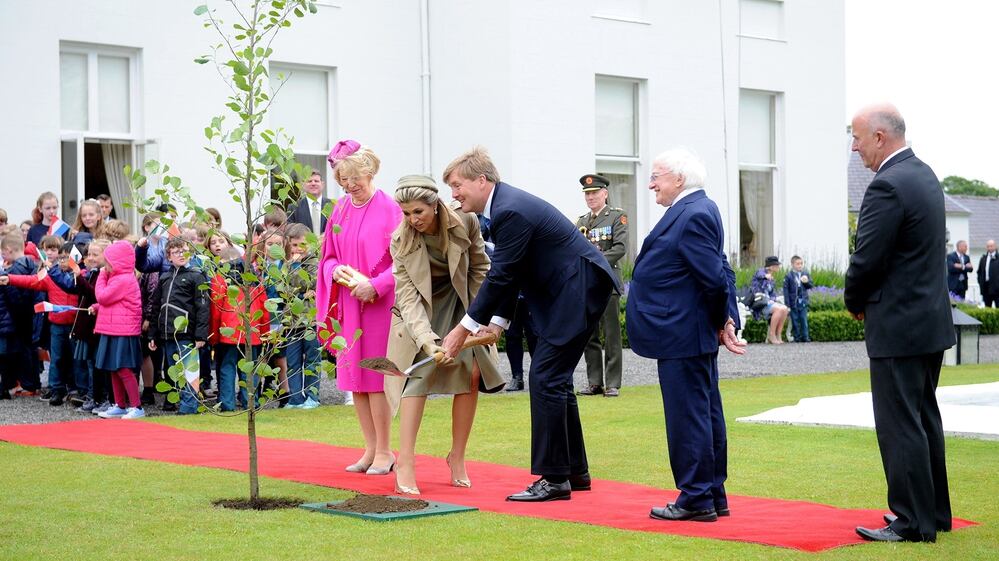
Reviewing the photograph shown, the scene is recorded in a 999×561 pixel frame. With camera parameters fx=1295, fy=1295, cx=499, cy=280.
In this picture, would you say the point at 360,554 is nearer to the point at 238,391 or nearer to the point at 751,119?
the point at 238,391

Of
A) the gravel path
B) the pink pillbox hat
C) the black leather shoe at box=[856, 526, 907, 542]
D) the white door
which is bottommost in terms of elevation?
the gravel path

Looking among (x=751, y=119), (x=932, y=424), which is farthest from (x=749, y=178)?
(x=932, y=424)

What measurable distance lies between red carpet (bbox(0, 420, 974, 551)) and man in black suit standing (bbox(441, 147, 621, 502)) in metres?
0.35

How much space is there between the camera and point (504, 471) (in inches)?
335

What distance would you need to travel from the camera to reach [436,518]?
→ 6.64m

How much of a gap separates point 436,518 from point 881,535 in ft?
7.18

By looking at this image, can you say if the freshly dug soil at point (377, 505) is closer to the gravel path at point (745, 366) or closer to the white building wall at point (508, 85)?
the gravel path at point (745, 366)

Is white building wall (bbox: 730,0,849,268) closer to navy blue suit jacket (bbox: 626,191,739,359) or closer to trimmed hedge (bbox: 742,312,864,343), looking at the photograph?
trimmed hedge (bbox: 742,312,864,343)

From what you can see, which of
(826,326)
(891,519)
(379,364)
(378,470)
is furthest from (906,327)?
(826,326)

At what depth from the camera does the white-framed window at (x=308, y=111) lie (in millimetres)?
20391

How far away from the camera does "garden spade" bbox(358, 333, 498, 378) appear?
7.39 meters

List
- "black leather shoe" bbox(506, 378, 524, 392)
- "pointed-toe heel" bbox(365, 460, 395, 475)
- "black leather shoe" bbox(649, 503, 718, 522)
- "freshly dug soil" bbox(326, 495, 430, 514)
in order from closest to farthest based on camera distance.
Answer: "black leather shoe" bbox(649, 503, 718, 522) < "freshly dug soil" bbox(326, 495, 430, 514) < "pointed-toe heel" bbox(365, 460, 395, 475) < "black leather shoe" bbox(506, 378, 524, 392)

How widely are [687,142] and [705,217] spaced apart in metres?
17.6

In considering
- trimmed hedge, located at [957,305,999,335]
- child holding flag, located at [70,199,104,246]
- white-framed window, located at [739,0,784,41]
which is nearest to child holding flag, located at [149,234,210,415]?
child holding flag, located at [70,199,104,246]
